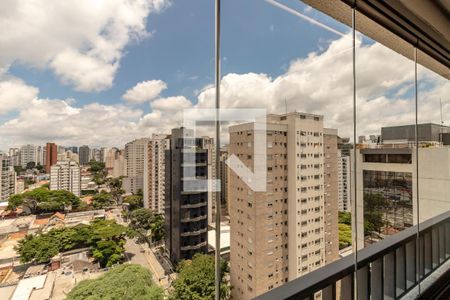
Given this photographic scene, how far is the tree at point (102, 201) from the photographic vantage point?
2.46 feet

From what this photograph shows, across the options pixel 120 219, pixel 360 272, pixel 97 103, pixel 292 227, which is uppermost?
pixel 97 103

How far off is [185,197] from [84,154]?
1.25ft

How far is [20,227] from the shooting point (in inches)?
25.1

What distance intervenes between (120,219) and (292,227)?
76cm

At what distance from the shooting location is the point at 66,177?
0.77m

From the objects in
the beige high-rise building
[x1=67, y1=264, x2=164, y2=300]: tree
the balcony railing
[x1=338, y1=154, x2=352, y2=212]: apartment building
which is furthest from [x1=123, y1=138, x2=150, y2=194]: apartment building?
[x1=338, y1=154, x2=352, y2=212]: apartment building

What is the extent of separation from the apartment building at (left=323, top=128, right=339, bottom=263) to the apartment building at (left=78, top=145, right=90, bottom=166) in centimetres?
111

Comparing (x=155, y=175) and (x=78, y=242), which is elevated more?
(x=155, y=175)

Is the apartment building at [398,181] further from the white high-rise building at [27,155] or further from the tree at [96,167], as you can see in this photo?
the white high-rise building at [27,155]

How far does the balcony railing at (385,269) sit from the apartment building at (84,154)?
2.34 ft

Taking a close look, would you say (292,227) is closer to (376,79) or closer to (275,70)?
(275,70)

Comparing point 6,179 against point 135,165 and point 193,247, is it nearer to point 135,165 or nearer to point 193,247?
point 135,165

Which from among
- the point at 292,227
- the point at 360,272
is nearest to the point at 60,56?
the point at 292,227

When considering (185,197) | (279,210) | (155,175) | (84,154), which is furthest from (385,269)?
(84,154)
